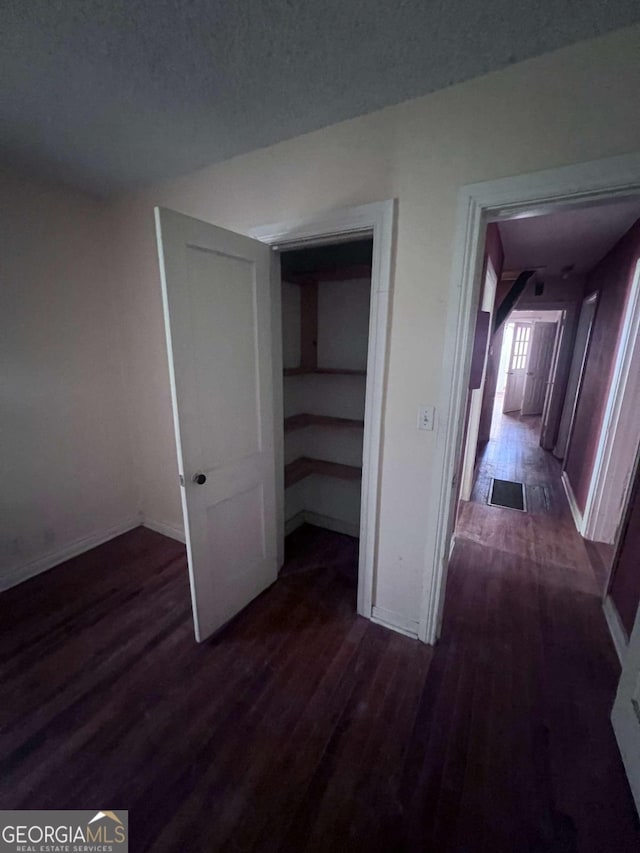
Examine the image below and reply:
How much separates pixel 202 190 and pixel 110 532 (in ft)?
8.41

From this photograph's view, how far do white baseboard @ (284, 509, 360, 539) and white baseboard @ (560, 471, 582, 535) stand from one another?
1959 mm

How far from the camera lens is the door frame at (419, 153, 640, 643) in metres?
1.11

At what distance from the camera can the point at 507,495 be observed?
3.51 metres

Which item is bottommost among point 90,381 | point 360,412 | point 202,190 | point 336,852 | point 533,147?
point 336,852

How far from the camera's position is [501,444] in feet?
17.5

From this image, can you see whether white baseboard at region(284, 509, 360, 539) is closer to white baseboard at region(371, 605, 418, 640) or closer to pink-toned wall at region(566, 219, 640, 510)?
white baseboard at region(371, 605, 418, 640)

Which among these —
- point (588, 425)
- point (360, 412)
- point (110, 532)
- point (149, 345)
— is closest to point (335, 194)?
point (360, 412)

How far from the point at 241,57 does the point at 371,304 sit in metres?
0.96

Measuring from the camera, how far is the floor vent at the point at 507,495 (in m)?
3.30

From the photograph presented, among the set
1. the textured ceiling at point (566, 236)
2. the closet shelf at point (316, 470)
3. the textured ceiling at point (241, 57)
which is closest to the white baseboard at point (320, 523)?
the closet shelf at point (316, 470)

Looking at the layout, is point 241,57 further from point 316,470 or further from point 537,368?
point 537,368

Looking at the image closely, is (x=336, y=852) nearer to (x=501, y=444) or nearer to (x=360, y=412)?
(x=360, y=412)

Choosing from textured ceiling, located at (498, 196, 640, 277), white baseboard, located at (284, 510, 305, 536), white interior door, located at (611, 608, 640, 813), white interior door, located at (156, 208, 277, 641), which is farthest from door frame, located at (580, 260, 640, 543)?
white interior door, located at (156, 208, 277, 641)

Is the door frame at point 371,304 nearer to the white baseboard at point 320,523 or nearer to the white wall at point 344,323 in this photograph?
the white wall at point 344,323
